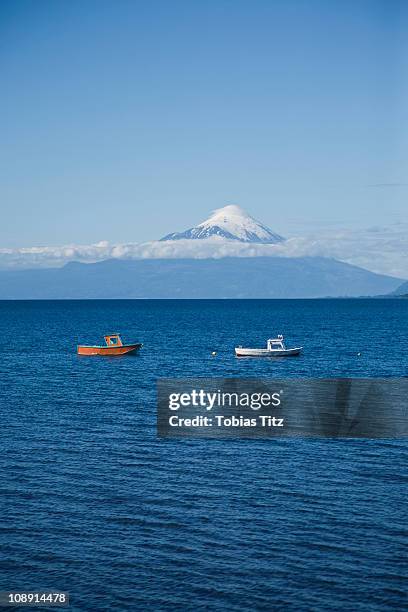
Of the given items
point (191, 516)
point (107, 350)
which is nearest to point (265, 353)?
point (107, 350)

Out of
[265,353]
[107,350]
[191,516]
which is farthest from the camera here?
[107,350]

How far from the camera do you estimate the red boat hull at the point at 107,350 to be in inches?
4437

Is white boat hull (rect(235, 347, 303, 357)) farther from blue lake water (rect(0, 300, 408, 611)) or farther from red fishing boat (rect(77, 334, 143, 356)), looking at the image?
blue lake water (rect(0, 300, 408, 611))

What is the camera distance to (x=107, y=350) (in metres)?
114

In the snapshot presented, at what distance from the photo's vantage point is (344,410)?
59.1 meters

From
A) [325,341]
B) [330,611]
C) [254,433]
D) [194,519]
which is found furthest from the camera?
[325,341]

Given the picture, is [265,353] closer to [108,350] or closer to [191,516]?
[108,350]

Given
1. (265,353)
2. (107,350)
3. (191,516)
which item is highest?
(107,350)

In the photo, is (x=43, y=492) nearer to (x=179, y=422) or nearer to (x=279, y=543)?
(x=279, y=543)

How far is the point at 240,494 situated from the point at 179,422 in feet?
65.8

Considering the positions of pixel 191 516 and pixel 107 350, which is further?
pixel 107 350

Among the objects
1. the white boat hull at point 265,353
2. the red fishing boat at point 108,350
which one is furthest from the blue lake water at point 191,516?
the red fishing boat at point 108,350

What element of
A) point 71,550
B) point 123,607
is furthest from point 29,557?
point 123,607

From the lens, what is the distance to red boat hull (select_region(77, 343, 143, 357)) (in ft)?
370
